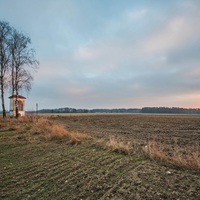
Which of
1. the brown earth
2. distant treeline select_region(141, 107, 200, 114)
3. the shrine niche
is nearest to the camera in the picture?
the brown earth

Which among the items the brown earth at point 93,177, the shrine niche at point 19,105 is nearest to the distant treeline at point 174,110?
the shrine niche at point 19,105

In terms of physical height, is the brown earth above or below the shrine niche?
below

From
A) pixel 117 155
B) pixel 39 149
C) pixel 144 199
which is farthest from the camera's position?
pixel 39 149

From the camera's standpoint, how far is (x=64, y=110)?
15938 centimetres

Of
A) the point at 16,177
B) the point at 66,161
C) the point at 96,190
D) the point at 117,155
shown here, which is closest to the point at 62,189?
the point at 96,190

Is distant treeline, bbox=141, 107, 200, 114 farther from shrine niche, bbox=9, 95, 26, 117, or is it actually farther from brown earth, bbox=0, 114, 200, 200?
brown earth, bbox=0, 114, 200, 200

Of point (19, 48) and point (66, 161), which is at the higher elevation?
point (19, 48)

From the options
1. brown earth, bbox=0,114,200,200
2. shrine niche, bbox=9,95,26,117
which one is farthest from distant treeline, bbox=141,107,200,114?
brown earth, bbox=0,114,200,200

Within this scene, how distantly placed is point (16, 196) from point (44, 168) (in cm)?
204

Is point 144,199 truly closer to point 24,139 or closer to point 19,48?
point 24,139

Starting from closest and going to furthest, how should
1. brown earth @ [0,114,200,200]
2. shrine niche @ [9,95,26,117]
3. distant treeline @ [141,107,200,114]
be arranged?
brown earth @ [0,114,200,200] → shrine niche @ [9,95,26,117] → distant treeline @ [141,107,200,114]

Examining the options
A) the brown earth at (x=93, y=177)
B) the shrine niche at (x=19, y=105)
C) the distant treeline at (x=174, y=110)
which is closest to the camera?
the brown earth at (x=93, y=177)

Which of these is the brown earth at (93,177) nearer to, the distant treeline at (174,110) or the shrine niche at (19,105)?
the shrine niche at (19,105)

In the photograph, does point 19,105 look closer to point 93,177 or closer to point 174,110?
point 93,177
